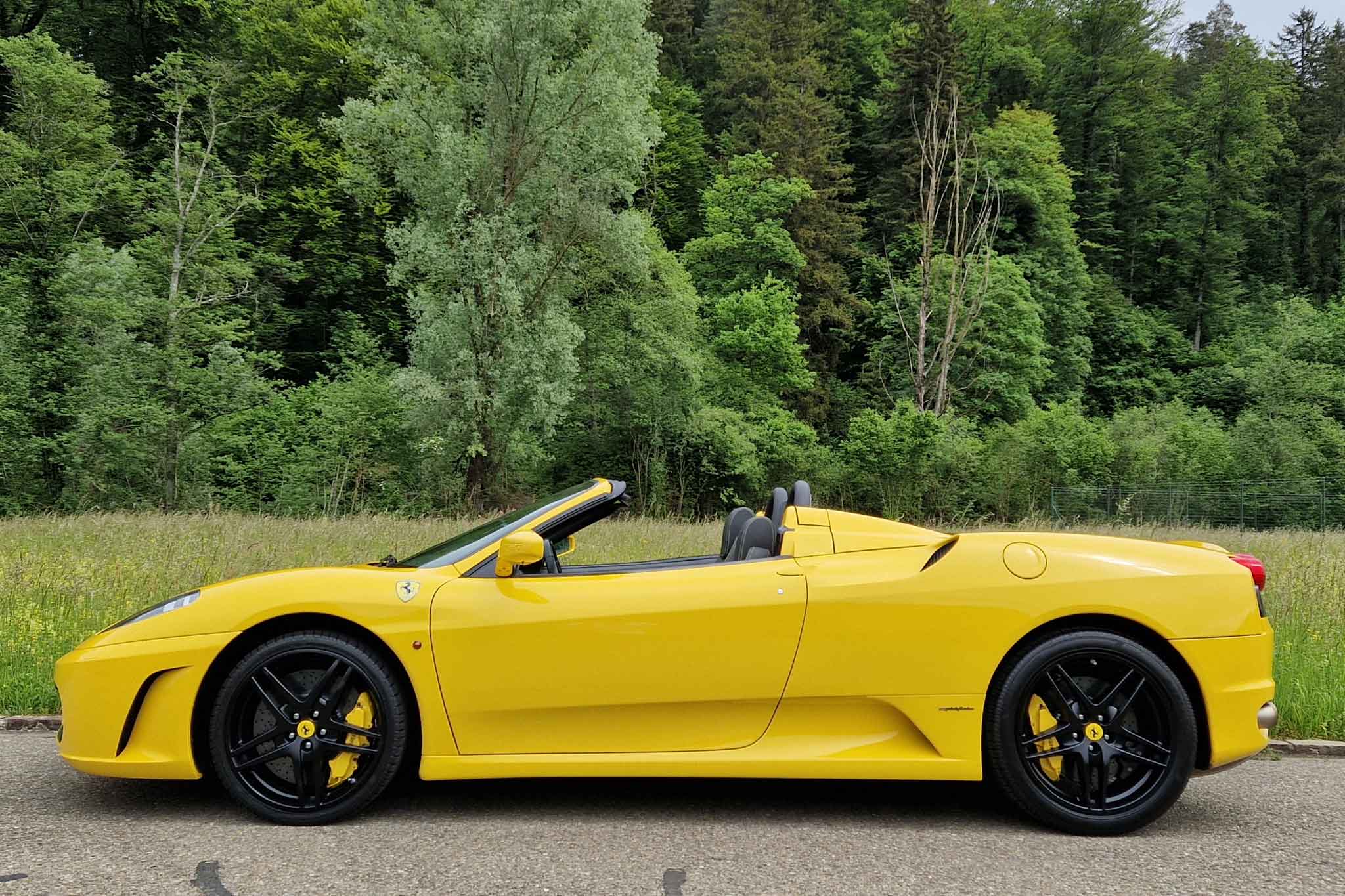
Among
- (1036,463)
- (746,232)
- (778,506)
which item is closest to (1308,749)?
(778,506)

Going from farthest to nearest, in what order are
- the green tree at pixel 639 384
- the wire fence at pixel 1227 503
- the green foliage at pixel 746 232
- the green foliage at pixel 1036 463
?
the green foliage at pixel 746 232 → the green tree at pixel 639 384 → the green foliage at pixel 1036 463 → the wire fence at pixel 1227 503

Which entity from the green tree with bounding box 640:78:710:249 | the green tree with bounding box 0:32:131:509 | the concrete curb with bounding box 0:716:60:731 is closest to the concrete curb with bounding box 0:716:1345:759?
Result: the concrete curb with bounding box 0:716:60:731

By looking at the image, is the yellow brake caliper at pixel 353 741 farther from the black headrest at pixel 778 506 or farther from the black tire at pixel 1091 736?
the black tire at pixel 1091 736

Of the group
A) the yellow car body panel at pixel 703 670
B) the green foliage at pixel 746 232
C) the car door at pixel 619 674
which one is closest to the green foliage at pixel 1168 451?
the green foliage at pixel 746 232

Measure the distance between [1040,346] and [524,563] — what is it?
1524 inches

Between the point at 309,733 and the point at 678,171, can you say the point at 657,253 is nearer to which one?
the point at 678,171

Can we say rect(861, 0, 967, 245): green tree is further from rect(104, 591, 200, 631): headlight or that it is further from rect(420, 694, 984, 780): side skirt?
rect(104, 591, 200, 631): headlight

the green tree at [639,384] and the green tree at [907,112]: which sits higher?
the green tree at [907,112]

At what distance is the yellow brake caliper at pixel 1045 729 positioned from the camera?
3426 millimetres

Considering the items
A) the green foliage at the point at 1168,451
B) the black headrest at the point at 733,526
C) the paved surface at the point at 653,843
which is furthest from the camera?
the green foliage at the point at 1168,451

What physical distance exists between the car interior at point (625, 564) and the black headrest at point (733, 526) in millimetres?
16

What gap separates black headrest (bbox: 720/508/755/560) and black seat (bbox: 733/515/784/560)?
0.12 meters

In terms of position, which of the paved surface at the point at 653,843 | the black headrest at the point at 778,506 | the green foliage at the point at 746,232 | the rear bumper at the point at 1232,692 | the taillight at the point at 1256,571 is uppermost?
the green foliage at the point at 746,232

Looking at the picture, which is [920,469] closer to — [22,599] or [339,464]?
[339,464]
